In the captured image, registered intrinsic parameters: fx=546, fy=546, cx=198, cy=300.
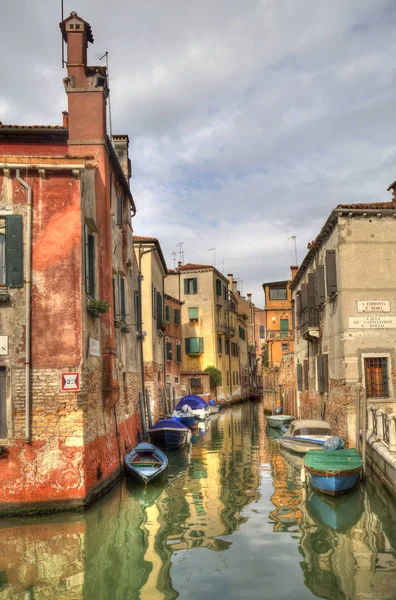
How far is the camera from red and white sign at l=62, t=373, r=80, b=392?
417 inches

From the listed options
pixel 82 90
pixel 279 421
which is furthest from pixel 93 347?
pixel 279 421

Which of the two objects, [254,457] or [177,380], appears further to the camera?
[177,380]

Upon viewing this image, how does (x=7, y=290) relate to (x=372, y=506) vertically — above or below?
above

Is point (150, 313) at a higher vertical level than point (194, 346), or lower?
higher

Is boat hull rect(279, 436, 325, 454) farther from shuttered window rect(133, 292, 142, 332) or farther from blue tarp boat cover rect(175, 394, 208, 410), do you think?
blue tarp boat cover rect(175, 394, 208, 410)

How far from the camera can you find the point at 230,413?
38.2 metres

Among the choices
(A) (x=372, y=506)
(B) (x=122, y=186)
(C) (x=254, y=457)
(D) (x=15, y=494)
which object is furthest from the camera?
(C) (x=254, y=457)

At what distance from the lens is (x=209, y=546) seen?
891 centimetres

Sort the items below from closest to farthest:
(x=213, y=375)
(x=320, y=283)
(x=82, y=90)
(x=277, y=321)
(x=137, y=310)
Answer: (x=82, y=90) < (x=320, y=283) < (x=137, y=310) < (x=213, y=375) < (x=277, y=321)

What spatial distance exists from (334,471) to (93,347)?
19.3ft

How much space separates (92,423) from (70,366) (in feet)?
4.79

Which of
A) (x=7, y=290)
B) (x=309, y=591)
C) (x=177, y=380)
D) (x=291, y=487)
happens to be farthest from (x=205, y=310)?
(x=309, y=591)

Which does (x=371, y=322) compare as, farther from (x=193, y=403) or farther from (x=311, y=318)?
(x=193, y=403)

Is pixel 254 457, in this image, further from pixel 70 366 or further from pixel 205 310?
pixel 205 310
